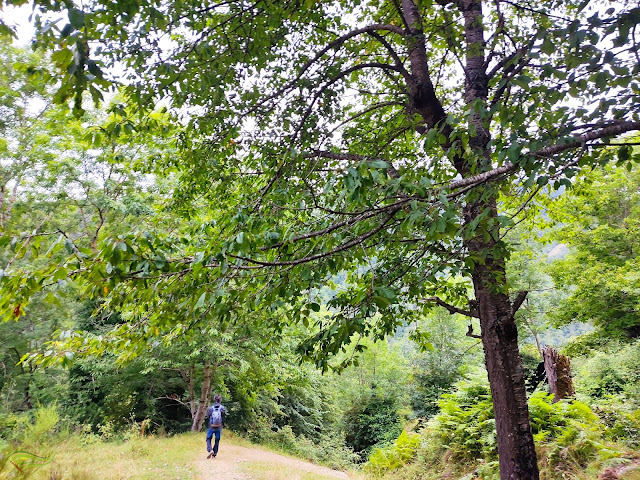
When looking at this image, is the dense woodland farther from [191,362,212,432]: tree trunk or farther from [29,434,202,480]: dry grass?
[191,362,212,432]: tree trunk

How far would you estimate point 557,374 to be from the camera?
8594 mm

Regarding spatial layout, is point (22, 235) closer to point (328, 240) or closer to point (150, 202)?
point (328, 240)

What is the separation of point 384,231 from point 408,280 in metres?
0.83

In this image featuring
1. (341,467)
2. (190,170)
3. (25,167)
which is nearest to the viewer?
(190,170)

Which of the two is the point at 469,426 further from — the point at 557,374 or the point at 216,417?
the point at 216,417

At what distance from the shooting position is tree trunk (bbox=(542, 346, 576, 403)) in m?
8.45

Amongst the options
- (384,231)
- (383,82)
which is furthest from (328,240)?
(383,82)

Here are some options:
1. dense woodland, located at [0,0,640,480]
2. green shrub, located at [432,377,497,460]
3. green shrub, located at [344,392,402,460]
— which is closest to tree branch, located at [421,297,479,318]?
dense woodland, located at [0,0,640,480]

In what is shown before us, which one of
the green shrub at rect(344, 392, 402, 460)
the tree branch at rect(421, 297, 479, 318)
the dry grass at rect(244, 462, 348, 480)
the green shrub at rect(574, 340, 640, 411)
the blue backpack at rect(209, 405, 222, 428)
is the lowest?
the green shrub at rect(344, 392, 402, 460)

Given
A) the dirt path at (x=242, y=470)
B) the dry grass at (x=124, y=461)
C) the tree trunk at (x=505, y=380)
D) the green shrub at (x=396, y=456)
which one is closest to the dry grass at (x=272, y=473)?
the dirt path at (x=242, y=470)

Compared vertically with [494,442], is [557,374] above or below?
above

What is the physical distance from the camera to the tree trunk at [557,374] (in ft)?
27.7

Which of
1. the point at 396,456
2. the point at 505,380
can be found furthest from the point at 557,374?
the point at 505,380

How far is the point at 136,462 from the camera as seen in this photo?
341 inches
